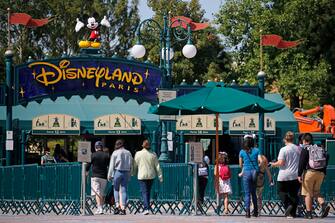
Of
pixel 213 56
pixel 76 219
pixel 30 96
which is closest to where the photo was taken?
pixel 76 219

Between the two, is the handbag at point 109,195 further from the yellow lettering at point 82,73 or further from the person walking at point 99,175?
the yellow lettering at point 82,73

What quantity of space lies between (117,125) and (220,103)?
1950cm

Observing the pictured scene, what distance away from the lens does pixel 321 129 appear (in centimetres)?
4334

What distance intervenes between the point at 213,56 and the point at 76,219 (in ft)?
154

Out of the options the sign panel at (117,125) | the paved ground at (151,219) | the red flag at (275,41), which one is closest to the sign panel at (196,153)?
the paved ground at (151,219)

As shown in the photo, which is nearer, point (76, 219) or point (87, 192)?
point (76, 219)

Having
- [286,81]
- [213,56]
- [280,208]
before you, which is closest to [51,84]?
[280,208]

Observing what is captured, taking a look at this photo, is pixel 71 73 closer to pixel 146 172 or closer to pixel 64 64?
pixel 64 64

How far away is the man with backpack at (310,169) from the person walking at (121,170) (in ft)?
13.0

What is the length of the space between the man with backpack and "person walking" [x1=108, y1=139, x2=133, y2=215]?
3.96m

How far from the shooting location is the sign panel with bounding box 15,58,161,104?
33.5m

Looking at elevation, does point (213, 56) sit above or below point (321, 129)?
above

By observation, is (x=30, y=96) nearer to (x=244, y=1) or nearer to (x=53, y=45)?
(x=244, y=1)

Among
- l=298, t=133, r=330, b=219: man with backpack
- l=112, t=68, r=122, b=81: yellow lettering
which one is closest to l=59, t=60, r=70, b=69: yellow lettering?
l=112, t=68, r=122, b=81: yellow lettering
